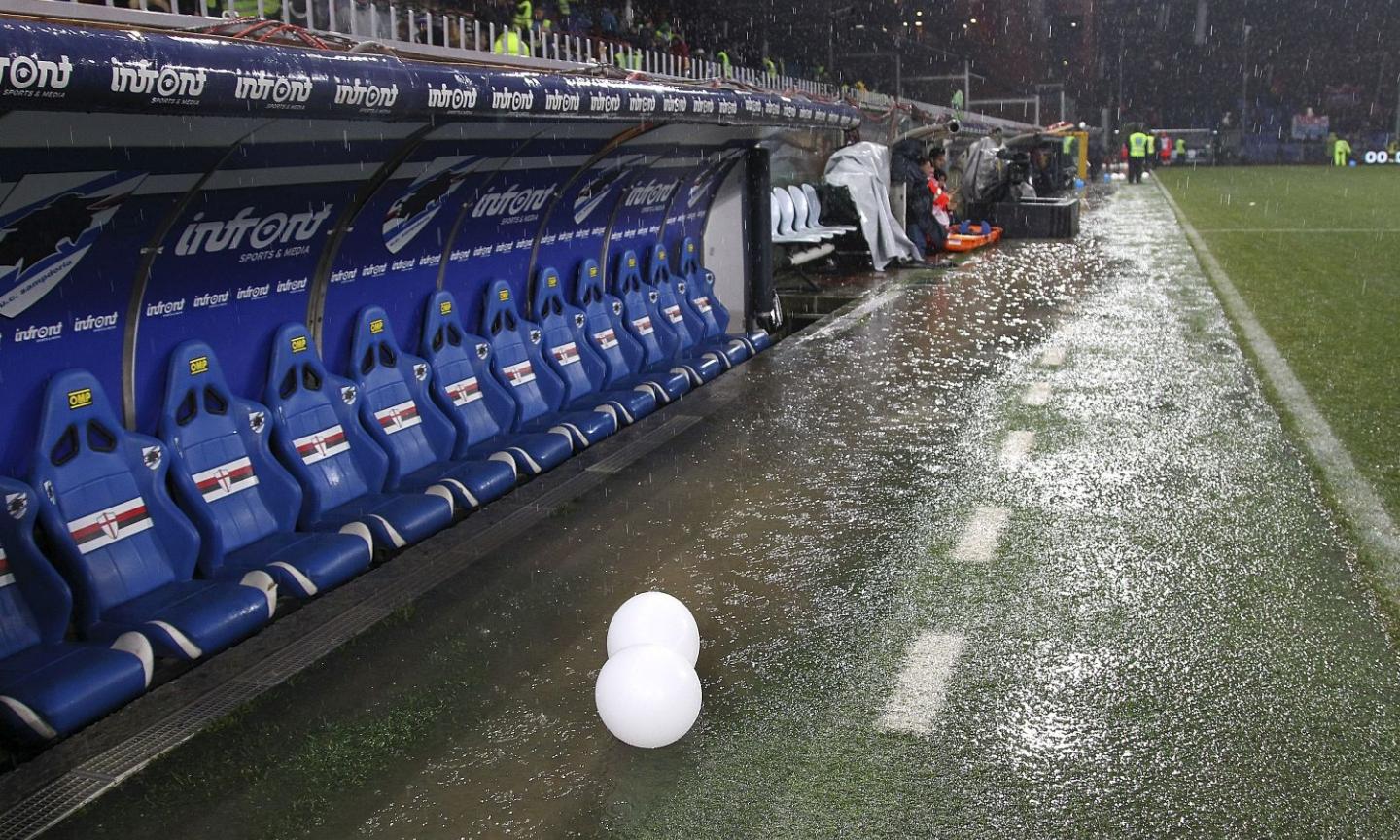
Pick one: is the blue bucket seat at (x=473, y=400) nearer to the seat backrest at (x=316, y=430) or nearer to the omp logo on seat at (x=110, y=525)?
the seat backrest at (x=316, y=430)

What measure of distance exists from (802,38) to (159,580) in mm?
34598

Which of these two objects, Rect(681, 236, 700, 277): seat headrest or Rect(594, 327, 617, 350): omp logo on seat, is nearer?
Rect(594, 327, 617, 350): omp logo on seat

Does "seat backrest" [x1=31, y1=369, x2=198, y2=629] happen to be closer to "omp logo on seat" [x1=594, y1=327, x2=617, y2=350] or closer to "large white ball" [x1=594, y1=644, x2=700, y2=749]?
"large white ball" [x1=594, y1=644, x2=700, y2=749]

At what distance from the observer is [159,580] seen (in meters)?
5.29

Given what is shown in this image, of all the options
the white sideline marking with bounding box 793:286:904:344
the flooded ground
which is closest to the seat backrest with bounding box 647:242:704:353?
the white sideline marking with bounding box 793:286:904:344

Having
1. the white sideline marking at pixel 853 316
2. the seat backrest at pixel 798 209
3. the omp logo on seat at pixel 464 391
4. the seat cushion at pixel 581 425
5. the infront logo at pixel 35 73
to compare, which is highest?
the infront logo at pixel 35 73

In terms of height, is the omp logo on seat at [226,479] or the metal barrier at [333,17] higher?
the metal barrier at [333,17]

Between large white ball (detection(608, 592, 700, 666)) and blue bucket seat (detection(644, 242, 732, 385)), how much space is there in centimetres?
589

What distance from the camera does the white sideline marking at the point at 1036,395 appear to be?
928 centimetres

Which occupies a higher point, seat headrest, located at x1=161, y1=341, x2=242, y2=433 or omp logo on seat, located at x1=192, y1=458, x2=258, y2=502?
seat headrest, located at x1=161, y1=341, x2=242, y2=433

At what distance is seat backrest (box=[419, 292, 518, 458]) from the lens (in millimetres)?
7562

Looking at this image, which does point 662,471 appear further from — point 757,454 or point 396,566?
point 396,566

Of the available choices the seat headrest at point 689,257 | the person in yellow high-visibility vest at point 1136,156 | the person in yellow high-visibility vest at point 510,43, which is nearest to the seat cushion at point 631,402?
the seat headrest at point 689,257

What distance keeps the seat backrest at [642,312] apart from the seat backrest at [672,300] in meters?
0.12
